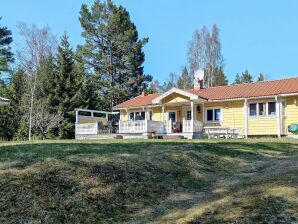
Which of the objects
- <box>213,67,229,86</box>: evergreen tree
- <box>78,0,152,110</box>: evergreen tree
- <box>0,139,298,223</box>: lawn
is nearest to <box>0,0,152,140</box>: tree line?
<box>78,0,152,110</box>: evergreen tree

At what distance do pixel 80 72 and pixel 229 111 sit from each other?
2009cm

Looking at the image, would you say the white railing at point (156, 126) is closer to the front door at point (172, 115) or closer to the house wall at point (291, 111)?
the front door at point (172, 115)

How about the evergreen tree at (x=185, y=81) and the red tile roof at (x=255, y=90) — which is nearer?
the red tile roof at (x=255, y=90)

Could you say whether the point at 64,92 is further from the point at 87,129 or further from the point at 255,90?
the point at 255,90

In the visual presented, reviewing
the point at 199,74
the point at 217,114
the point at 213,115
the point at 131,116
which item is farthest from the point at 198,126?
the point at 131,116

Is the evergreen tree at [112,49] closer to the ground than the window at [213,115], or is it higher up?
higher up

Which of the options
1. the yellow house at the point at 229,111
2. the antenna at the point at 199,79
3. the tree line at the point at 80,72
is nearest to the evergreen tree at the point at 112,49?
the tree line at the point at 80,72

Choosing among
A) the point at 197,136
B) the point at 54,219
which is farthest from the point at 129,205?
the point at 197,136

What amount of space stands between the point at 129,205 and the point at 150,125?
18.2 m

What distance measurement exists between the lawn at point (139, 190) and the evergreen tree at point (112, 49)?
37051 millimetres

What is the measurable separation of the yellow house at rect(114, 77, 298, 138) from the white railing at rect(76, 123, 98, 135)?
3118 millimetres

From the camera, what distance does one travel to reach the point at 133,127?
2600 cm

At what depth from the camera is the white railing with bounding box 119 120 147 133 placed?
2538 cm

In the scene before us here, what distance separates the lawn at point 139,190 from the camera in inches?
250
